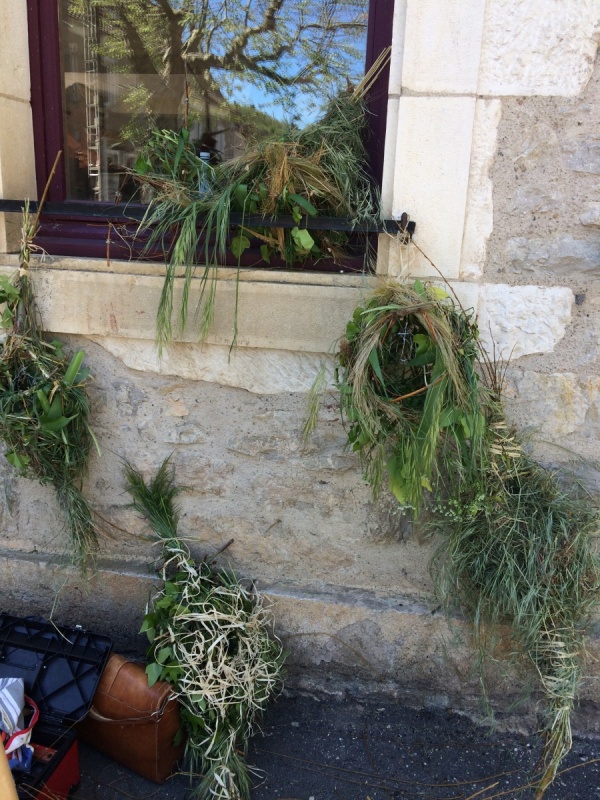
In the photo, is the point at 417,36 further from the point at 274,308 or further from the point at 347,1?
the point at 274,308

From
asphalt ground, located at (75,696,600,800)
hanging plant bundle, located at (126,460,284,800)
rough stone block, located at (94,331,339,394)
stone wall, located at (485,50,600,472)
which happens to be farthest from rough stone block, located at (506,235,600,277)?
asphalt ground, located at (75,696,600,800)

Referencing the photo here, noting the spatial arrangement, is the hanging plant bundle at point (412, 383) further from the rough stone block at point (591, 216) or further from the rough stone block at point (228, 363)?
the rough stone block at point (591, 216)

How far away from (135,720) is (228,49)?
2.43 m

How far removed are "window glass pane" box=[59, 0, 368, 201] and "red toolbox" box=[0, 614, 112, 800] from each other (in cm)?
167

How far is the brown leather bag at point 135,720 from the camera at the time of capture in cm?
210

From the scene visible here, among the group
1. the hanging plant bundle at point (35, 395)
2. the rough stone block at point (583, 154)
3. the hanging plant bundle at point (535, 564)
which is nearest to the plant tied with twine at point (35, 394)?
the hanging plant bundle at point (35, 395)

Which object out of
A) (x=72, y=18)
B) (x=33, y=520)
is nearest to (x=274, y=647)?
→ (x=33, y=520)

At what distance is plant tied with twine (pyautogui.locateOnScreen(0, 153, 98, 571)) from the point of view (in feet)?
7.34

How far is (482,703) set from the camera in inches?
92.3

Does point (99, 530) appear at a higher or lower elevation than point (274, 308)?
lower

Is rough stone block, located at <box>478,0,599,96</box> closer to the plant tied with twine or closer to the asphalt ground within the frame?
Answer: the plant tied with twine

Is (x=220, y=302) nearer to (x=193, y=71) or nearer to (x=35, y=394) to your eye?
(x=35, y=394)

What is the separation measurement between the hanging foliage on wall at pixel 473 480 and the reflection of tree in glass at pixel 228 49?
99 centimetres

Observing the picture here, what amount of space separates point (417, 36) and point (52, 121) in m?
1.43
